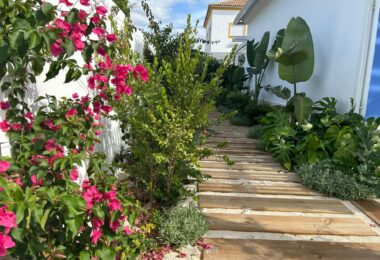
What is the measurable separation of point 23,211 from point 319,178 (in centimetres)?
388

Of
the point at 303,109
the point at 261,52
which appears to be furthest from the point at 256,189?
the point at 261,52

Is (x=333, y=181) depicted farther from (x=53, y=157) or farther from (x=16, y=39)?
(x=16, y=39)

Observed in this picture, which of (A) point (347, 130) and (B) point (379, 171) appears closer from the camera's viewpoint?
(B) point (379, 171)

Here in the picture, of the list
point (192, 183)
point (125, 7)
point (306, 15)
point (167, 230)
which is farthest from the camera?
point (306, 15)

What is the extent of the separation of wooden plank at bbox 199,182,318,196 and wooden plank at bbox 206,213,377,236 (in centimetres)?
74

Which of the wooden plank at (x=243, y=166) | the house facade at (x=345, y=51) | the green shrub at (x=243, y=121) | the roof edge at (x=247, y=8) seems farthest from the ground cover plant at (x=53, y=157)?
the roof edge at (x=247, y=8)

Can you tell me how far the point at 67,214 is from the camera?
4.09ft

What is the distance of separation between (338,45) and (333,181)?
2720 mm

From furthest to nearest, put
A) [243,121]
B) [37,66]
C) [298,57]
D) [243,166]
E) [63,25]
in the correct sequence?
1. [243,121]
2. [298,57]
3. [243,166]
4. [37,66]
5. [63,25]

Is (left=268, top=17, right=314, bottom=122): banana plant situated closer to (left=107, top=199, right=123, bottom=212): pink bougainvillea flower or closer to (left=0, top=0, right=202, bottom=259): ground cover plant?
(left=0, top=0, right=202, bottom=259): ground cover plant

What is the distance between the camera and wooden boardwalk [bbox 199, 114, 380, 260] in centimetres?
272

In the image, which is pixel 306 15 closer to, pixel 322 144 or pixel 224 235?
pixel 322 144

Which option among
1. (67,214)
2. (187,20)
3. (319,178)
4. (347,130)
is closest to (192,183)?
(319,178)

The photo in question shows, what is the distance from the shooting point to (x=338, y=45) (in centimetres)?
561
